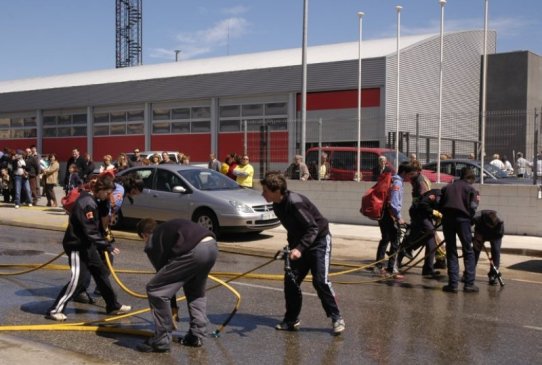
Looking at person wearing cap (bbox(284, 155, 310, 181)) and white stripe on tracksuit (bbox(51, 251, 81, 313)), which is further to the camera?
person wearing cap (bbox(284, 155, 310, 181))

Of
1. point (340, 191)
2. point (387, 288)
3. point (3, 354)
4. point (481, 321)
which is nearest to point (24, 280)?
point (3, 354)

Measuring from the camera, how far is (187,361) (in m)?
5.41

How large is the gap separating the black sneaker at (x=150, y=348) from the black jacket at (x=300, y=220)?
147 centimetres

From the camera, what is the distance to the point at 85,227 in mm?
6574

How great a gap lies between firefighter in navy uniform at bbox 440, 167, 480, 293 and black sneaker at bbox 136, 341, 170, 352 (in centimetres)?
439

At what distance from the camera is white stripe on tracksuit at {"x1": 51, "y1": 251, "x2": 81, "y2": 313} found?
671 cm

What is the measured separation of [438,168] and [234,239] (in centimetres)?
561

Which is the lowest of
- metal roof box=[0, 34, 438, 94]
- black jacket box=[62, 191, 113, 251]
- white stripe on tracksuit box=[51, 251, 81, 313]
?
white stripe on tracksuit box=[51, 251, 81, 313]

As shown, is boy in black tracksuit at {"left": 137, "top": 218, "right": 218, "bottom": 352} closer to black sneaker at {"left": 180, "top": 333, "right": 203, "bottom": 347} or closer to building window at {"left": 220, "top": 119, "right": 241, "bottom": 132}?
black sneaker at {"left": 180, "top": 333, "right": 203, "bottom": 347}

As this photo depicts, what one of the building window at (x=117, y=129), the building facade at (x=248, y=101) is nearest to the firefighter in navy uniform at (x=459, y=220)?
the building facade at (x=248, y=101)

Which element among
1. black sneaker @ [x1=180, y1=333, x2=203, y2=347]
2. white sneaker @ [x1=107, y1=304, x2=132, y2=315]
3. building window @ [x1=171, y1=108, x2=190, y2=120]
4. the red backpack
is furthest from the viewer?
building window @ [x1=171, y1=108, x2=190, y2=120]

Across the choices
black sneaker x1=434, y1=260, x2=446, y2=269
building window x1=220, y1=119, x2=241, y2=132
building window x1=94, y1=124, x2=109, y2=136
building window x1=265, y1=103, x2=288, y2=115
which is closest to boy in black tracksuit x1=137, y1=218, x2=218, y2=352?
black sneaker x1=434, y1=260, x2=446, y2=269

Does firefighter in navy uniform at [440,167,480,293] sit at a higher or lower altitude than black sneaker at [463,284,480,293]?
higher

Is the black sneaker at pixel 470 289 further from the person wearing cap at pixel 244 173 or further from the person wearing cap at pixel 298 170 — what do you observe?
the person wearing cap at pixel 298 170
